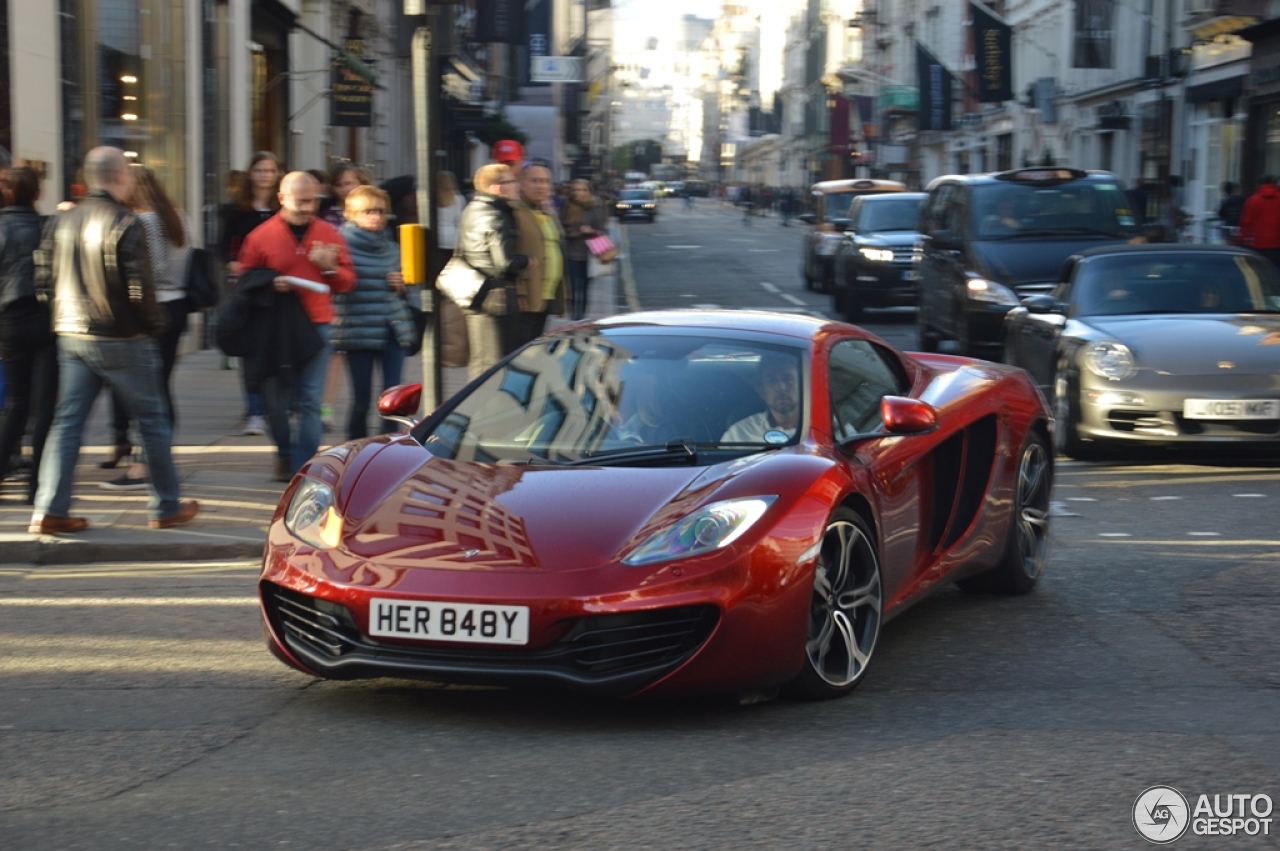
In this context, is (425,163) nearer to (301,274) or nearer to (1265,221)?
(301,274)

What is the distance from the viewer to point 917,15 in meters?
81.6

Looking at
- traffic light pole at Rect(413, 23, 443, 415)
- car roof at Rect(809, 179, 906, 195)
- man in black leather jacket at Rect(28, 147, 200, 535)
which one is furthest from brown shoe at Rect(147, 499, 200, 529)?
car roof at Rect(809, 179, 906, 195)

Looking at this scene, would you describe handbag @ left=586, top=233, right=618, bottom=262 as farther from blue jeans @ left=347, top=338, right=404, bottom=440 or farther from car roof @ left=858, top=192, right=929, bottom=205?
car roof @ left=858, top=192, right=929, bottom=205

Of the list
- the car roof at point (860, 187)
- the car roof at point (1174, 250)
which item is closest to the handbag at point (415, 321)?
the car roof at point (1174, 250)

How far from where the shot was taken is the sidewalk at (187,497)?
8180 mm

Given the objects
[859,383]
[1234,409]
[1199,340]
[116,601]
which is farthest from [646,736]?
[1199,340]

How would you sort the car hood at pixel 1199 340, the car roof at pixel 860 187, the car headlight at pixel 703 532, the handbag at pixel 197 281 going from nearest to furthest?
1. the car headlight at pixel 703 532
2. the handbag at pixel 197 281
3. the car hood at pixel 1199 340
4. the car roof at pixel 860 187

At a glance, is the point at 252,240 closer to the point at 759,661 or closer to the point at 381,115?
the point at 759,661

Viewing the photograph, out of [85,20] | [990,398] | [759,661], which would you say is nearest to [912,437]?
[990,398]

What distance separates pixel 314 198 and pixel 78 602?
3.31 metres

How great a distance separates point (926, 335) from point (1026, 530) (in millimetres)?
11464

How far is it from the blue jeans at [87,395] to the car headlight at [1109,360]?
5.84 metres

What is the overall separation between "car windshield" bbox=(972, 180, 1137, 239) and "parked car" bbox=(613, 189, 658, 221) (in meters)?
52.6

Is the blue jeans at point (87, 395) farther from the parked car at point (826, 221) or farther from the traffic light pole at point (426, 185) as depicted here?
the parked car at point (826, 221)
